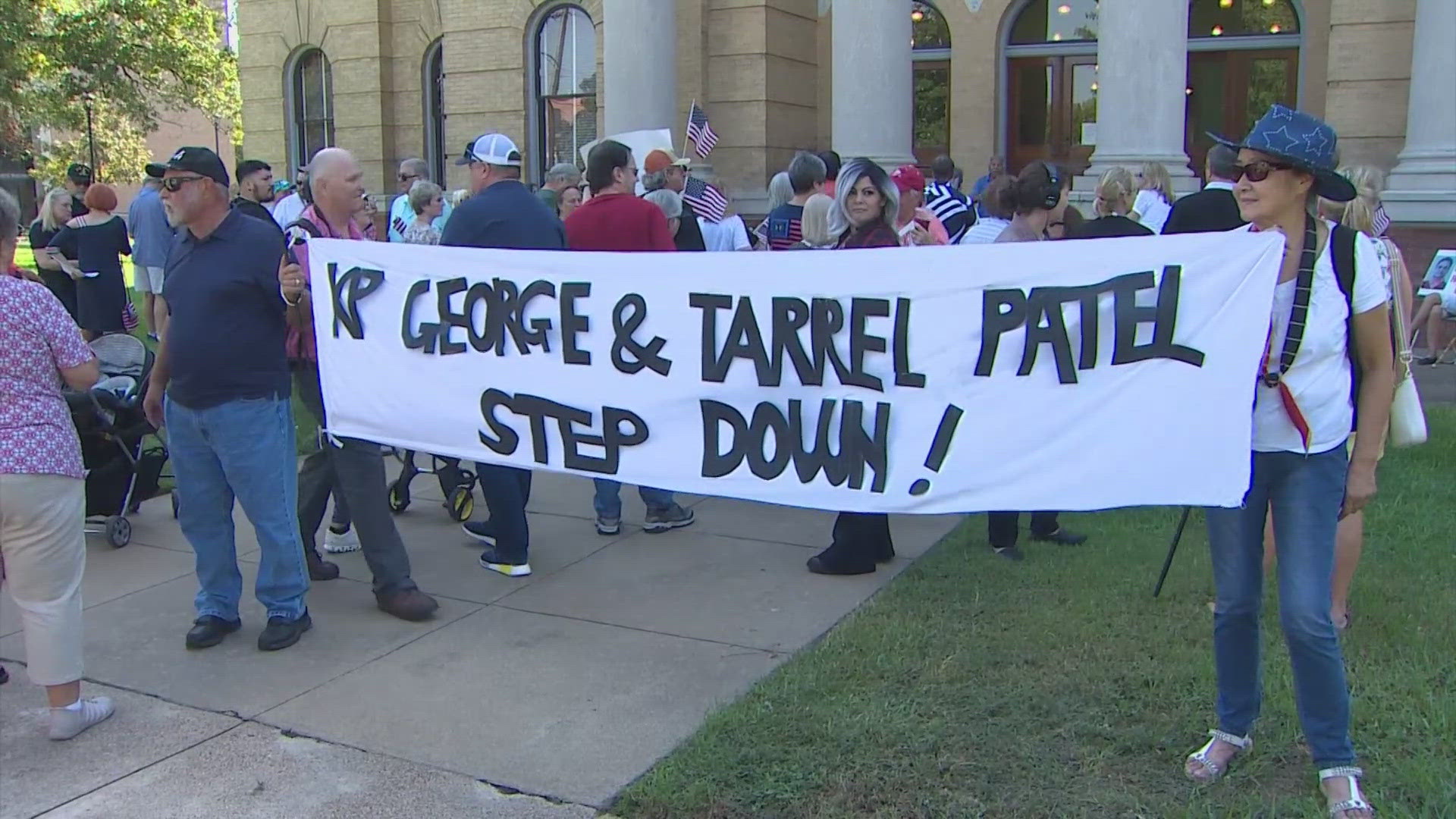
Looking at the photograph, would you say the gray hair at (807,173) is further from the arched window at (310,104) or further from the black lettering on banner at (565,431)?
the arched window at (310,104)

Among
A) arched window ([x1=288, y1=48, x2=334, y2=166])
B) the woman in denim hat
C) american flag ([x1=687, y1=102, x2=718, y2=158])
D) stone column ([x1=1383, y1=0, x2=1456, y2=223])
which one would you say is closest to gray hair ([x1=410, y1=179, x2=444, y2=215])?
american flag ([x1=687, y1=102, x2=718, y2=158])

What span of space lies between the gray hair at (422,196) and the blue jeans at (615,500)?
12.9 feet

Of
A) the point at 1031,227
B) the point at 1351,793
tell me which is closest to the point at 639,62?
the point at 1031,227

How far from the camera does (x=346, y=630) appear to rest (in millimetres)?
5465

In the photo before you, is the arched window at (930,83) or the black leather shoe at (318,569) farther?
the arched window at (930,83)

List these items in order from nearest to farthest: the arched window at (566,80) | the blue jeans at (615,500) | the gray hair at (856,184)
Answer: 1. the gray hair at (856,184)
2. the blue jeans at (615,500)
3. the arched window at (566,80)

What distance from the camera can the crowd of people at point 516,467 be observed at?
3.57m

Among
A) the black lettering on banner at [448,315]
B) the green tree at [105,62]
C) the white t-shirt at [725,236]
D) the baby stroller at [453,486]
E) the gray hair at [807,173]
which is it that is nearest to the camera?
the black lettering on banner at [448,315]

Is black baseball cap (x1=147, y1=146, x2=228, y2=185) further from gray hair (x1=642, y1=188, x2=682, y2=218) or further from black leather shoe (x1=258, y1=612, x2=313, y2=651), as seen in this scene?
gray hair (x1=642, y1=188, x2=682, y2=218)

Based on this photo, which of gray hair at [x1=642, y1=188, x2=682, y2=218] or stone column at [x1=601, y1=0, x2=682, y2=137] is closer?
gray hair at [x1=642, y1=188, x2=682, y2=218]

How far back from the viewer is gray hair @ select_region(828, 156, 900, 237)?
5.79m

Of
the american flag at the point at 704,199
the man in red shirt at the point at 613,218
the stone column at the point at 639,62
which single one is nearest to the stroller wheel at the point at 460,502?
the man in red shirt at the point at 613,218

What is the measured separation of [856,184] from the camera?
5781 mm

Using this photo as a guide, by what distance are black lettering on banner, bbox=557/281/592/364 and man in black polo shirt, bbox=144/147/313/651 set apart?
1116 mm
